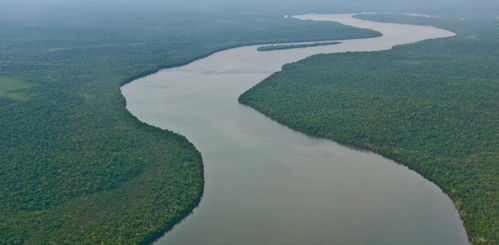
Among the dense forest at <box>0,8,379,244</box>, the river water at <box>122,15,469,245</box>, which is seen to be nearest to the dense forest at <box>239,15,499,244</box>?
the river water at <box>122,15,469,245</box>

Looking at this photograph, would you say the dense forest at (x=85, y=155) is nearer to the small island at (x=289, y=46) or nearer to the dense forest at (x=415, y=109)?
the small island at (x=289, y=46)

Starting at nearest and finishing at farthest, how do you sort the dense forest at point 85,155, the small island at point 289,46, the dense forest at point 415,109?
the dense forest at point 85,155 → the dense forest at point 415,109 → the small island at point 289,46

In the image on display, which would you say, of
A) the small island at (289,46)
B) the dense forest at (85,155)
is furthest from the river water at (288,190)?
the small island at (289,46)

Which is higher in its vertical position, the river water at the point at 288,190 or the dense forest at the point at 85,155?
the dense forest at the point at 85,155

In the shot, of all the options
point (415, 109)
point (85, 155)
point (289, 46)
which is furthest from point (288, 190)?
point (289, 46)

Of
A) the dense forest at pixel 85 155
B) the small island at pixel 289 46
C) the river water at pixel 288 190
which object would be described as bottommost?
the river water at pixel 288 190

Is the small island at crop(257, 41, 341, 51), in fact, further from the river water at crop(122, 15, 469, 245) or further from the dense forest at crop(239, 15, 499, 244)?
the river water at crop(122, 15, 469, 245)

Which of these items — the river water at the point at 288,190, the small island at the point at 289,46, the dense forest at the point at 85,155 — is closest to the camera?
the river water at the point at 288,190

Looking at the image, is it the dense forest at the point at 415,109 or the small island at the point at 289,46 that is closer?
the dense forest at the point at 415,109
